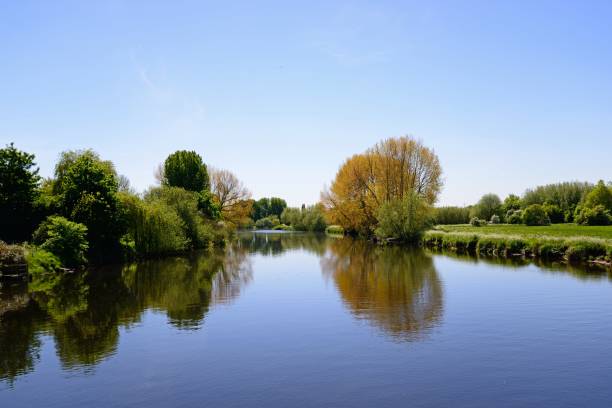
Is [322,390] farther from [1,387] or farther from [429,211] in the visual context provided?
A: [429,211]

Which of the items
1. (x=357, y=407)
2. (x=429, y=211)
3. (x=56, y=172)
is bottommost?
(x=357, y=407)

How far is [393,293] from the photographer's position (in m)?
21.1

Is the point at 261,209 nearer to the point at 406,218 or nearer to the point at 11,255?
the point at 406,218

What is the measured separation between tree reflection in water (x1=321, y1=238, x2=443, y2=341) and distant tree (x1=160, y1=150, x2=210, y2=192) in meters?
31.3

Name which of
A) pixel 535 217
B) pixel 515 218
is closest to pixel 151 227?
pixel 535 217

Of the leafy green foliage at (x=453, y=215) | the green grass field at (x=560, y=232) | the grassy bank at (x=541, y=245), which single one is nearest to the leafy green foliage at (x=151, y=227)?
the grassy bank at (x=541, y=245)

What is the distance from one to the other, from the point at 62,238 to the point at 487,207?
239 ft

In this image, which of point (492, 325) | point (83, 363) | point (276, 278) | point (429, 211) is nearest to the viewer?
point (83, 363)

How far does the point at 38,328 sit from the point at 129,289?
8.46 meters

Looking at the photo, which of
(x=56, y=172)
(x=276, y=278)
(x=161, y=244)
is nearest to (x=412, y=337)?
(x=276, y=278)

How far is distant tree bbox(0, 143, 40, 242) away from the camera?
32.3 metres

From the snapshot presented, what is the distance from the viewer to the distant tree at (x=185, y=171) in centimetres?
6184

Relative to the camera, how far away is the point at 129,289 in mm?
23734

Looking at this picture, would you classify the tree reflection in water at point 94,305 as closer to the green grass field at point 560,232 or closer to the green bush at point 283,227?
the green grass field at point 560,232
